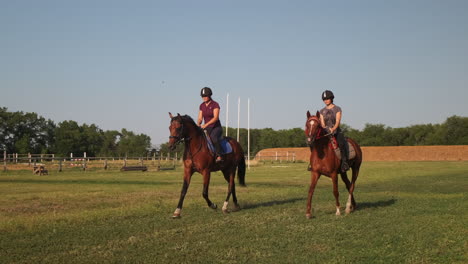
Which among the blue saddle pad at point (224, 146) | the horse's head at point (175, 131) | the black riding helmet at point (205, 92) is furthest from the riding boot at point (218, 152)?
the black riding helmet at point (205, 92)

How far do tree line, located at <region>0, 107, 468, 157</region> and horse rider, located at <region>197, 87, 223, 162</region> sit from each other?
76335 mm

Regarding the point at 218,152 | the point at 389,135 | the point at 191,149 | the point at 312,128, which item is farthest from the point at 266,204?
the point at 389,135

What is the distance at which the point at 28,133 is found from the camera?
104 m

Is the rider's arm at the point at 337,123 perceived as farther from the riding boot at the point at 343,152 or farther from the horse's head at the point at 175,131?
the horse's head at the point at 175,131

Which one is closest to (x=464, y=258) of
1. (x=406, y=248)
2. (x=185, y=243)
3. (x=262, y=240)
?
(x=406, y=248)

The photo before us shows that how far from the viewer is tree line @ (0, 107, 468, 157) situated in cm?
9905

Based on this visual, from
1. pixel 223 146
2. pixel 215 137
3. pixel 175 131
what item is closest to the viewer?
pixel 175 131

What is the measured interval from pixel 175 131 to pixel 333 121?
434cm

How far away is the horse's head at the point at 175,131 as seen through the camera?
11156mm

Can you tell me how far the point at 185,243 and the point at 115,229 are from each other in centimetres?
257

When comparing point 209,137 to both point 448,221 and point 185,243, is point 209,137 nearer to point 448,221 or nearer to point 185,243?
point 185,243

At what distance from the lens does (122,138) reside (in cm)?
13512

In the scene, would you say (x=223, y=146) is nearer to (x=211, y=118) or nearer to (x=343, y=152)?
(x=211, y=118)

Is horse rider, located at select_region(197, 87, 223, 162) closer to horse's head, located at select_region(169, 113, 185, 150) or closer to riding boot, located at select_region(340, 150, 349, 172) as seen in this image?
horse's head, located at select_region(169, 113, 185, 150)
